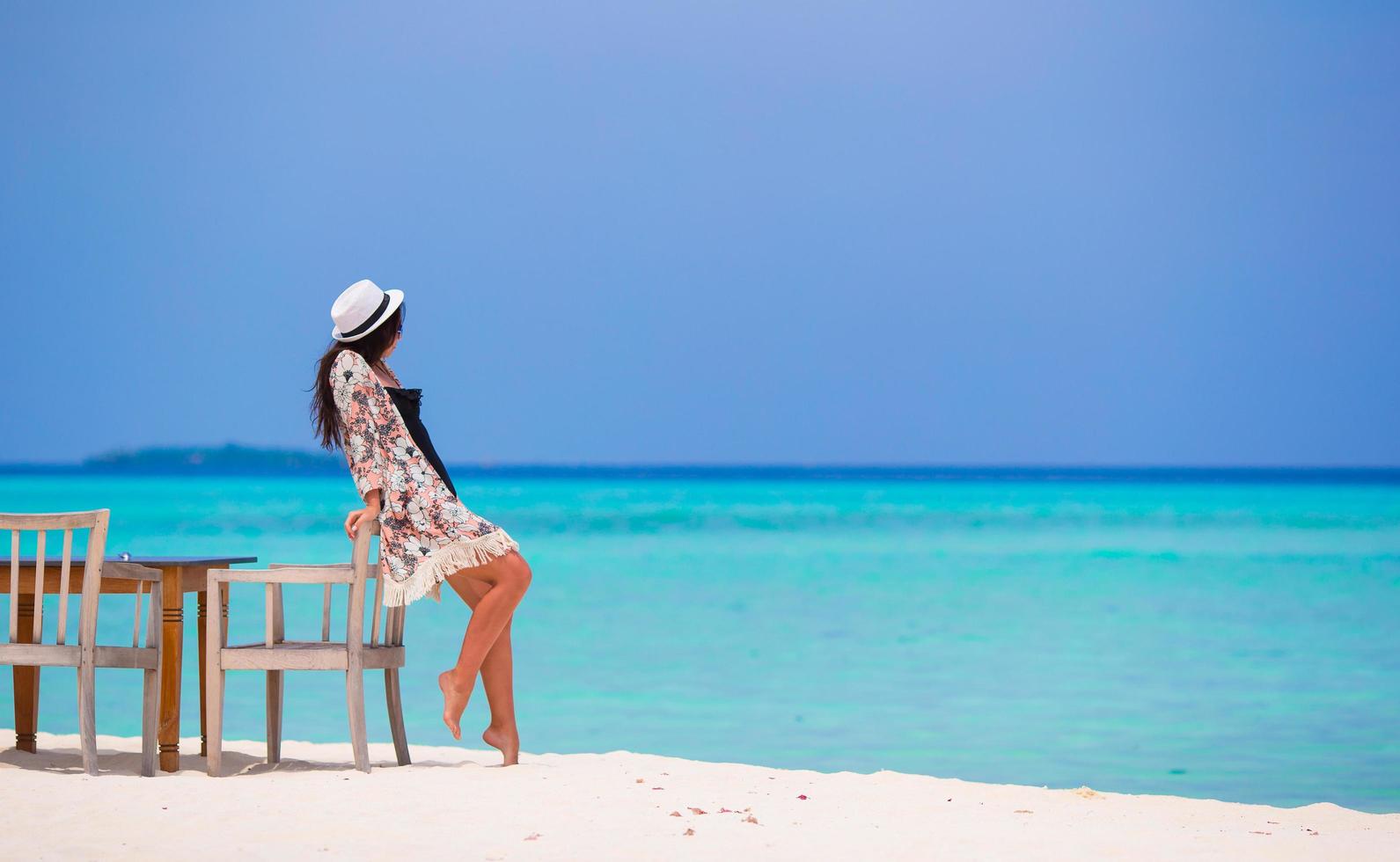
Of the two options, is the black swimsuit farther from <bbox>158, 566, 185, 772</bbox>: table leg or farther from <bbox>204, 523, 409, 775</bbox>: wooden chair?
<bbox>158, 566, 185, 772</bbox>: table leg

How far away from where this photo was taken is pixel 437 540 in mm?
3666

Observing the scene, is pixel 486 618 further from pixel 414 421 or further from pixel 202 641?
pixel 202 641

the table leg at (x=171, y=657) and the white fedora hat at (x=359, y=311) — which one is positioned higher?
the white fedora hat at (x=359, y=311)

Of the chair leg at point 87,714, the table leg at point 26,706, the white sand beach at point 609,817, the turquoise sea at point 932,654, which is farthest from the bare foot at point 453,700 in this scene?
the turquoise sea at point 932,654

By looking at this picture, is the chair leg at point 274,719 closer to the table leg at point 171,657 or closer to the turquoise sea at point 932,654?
the table leg at point 171,657

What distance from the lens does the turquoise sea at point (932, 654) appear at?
5.09 meters

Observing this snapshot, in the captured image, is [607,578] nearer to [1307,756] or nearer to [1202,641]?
[1202,641]

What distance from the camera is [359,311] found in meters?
3.68

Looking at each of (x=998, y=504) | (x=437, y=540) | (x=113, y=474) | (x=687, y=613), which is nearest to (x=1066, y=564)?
(x=687, y=613)

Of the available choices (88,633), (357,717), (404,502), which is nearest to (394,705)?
(357,717)

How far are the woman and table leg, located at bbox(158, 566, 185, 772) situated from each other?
1.64 ft

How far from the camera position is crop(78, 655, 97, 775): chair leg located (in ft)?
11.7

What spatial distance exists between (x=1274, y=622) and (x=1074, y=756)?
465 cm

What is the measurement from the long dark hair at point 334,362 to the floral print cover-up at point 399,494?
0.12ft
